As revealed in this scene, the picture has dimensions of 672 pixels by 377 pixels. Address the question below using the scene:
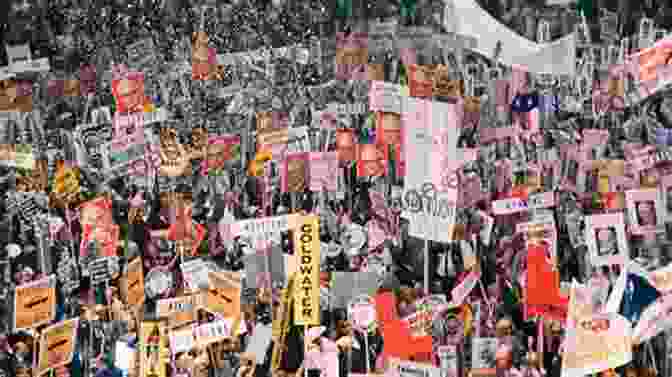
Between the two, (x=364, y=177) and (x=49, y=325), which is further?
(x=49, y=325)

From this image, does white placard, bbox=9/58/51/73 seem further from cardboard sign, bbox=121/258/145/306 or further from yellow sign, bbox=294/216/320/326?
yellow sign, bbox=294/216/320/326

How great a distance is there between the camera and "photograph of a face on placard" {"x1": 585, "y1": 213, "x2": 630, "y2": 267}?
1988mm

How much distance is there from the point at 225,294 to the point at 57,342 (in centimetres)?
45

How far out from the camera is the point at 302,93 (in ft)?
6.97

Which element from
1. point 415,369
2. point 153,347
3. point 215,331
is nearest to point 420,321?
point 415,369

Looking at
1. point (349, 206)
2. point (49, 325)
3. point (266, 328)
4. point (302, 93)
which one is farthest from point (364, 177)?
point (49, 325)

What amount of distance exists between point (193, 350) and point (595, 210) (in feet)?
3.27

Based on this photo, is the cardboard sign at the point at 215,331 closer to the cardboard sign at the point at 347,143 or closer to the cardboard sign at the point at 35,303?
the cardboard sign at the point at 35,303

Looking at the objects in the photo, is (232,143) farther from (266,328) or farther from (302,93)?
(266,328)

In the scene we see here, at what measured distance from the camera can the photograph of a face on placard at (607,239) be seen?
1.99m

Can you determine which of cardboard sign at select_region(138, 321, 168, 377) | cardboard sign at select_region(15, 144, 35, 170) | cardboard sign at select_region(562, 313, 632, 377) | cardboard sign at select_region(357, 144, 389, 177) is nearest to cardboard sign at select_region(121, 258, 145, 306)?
cardboard sign at select_region(138, 321, 168, 377)

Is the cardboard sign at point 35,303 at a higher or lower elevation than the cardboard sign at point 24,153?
lower

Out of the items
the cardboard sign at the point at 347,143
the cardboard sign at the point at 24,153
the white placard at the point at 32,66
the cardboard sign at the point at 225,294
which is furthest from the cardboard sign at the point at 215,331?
the white placard at the point at 32,66

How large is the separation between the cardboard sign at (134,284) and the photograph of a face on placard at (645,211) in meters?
1.15
